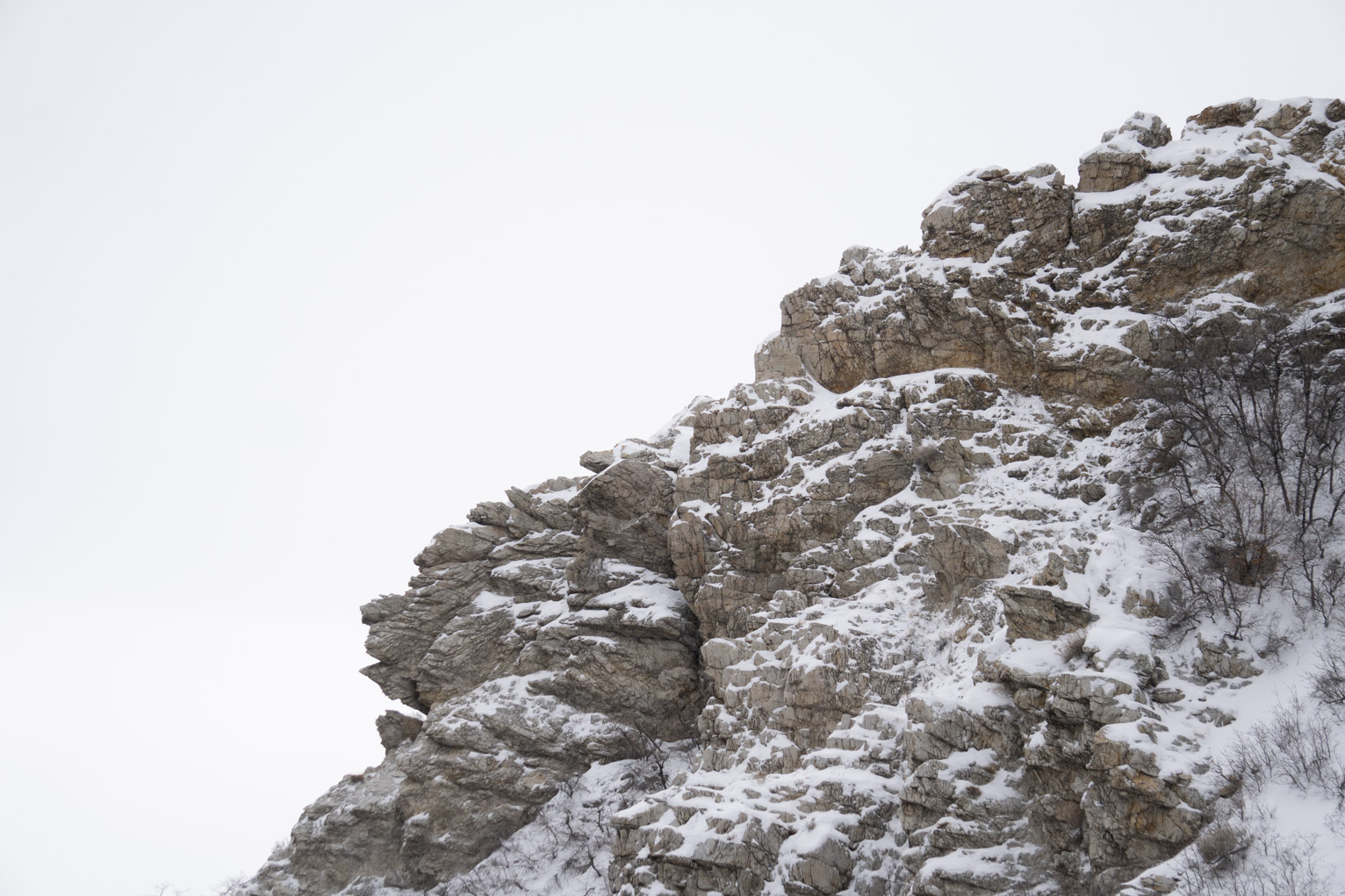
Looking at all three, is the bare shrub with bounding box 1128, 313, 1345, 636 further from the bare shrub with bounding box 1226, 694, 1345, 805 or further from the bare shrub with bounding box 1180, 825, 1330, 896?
the bare shrub with bounding box 1180, 825, 1330, 896

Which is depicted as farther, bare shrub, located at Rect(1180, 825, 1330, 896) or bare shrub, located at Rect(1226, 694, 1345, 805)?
bare shrub, located at Rect(1226, 694, 1345, 805)

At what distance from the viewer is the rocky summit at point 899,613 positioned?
24.8 m

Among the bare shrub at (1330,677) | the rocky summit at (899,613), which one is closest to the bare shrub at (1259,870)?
the rocky summit at (899,613)

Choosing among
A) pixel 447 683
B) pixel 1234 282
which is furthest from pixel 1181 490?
pixel 447 683

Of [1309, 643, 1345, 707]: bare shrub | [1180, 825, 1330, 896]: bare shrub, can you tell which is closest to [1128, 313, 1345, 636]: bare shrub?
[1309, 643, 1345, 707]: bare shrub

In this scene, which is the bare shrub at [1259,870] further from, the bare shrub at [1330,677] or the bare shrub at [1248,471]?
the bare shrub at [1248,471]

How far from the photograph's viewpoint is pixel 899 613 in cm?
3531

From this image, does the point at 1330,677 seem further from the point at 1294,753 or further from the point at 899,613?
the point at 899,613

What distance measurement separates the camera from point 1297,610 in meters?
24.8

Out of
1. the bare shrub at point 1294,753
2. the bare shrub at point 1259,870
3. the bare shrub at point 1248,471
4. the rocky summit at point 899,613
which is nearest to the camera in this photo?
the bare shrub at point 1259,870

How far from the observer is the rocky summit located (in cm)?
2480

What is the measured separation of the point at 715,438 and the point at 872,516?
33.3ft

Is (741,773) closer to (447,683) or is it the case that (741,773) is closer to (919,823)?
(919,823)

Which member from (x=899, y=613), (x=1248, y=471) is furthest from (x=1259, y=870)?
(x=899, y=613)
